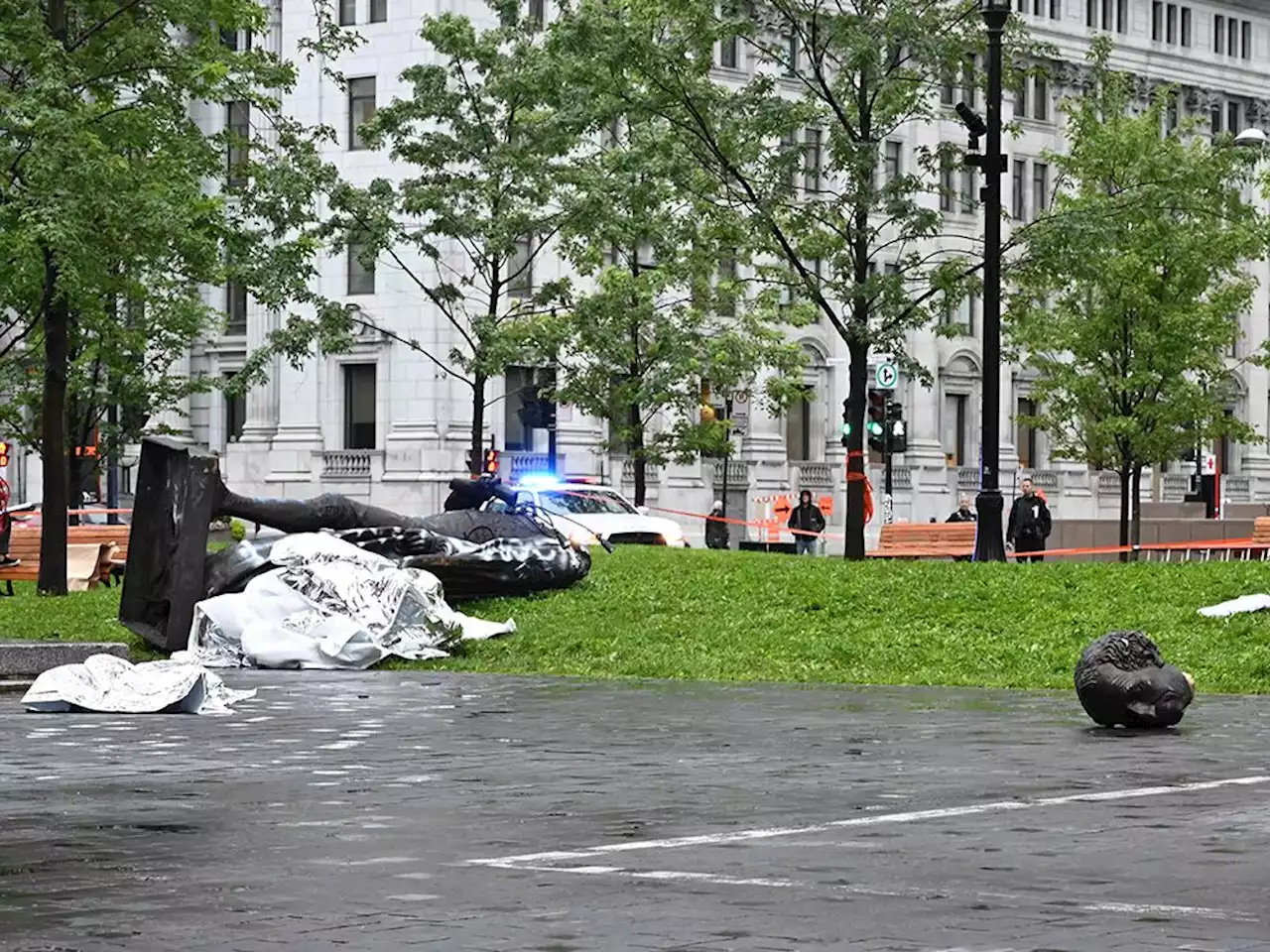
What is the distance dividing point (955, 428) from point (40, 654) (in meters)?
68.6

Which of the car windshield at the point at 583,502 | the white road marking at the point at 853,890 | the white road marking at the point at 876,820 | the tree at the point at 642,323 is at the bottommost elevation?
the white road marking at the point at 876,820

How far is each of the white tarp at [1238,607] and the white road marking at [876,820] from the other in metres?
11.2

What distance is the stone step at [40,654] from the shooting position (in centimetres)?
2072

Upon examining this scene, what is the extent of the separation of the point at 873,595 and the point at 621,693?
268 inches

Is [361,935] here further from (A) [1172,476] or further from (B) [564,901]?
(A) [1172,476]

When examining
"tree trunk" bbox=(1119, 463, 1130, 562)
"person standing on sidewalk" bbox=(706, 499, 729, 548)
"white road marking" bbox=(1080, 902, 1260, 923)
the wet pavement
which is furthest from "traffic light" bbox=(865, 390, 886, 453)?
"white road marking" bbox=(1080, 902, 1260, 923)

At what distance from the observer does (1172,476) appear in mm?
91375

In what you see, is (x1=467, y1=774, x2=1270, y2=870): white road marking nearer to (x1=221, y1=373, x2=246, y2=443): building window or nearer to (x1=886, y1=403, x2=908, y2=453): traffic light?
(x1=886, y1=403, x2=908, y2=453): traffic light

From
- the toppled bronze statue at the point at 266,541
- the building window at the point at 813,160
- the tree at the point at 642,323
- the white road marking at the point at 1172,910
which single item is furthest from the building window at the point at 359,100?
the white road marking at the point at 1172,910

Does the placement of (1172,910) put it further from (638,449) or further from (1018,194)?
(1018,194)

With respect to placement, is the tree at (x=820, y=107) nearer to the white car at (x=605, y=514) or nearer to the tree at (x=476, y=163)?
the tree at (x=476, y=163)

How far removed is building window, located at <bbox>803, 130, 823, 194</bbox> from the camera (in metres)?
38.2

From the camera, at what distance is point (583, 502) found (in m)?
53.2

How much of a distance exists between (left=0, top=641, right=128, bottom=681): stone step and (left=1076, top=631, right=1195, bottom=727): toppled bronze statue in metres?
7.49
